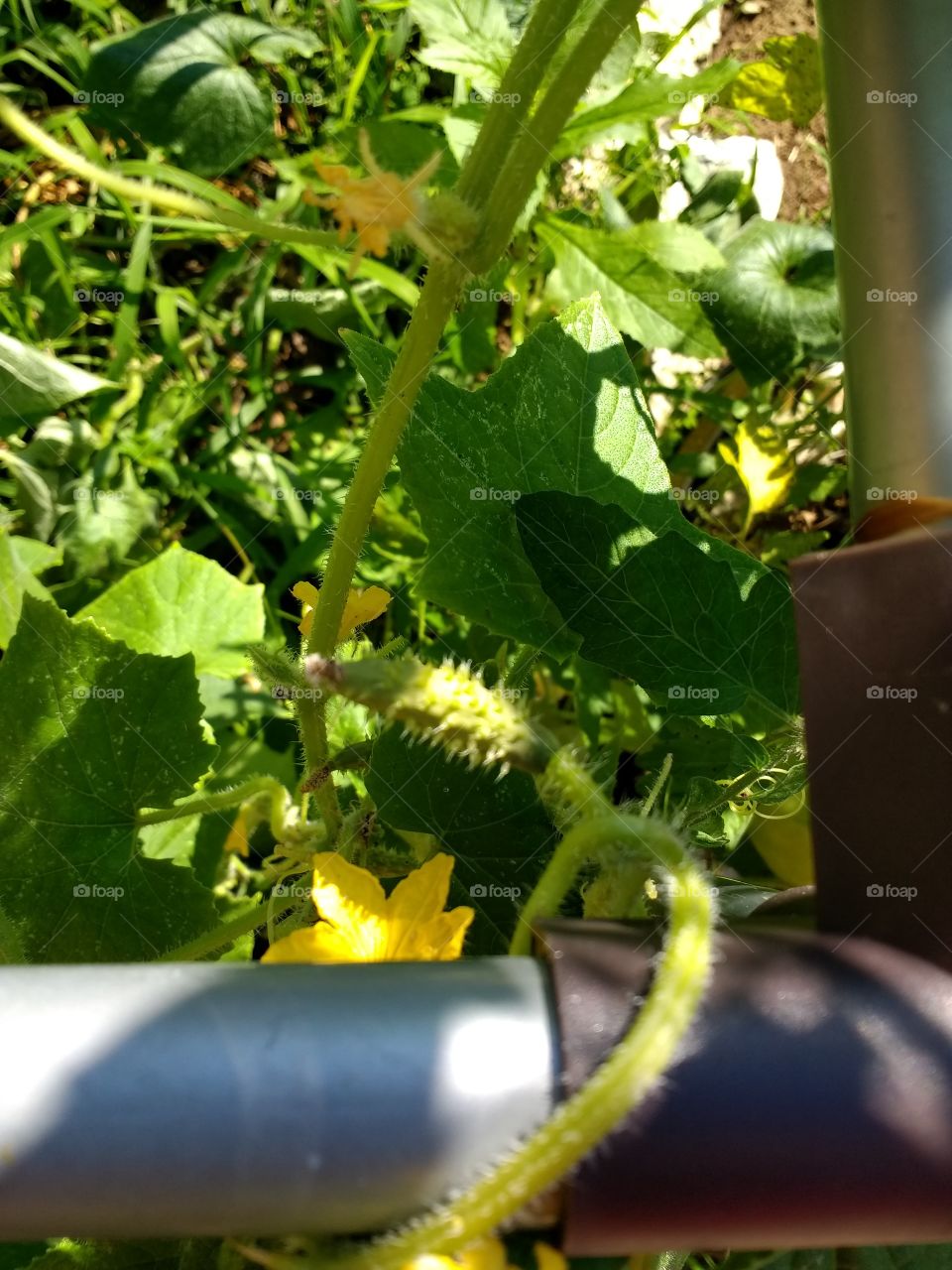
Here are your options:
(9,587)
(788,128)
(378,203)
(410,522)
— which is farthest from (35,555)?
(788,128)

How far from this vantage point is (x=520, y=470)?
1.15 meters

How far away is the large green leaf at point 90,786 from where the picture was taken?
1114mm

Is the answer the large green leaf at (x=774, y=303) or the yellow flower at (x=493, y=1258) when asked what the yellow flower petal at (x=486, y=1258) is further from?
the large green leaf at (x=774, y=303)

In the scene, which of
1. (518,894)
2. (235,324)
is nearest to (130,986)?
(518,894)

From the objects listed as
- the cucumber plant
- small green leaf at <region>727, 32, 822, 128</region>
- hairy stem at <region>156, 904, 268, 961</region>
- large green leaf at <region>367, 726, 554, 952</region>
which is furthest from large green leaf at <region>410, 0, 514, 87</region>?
hairy stem at <region>156, 904, 268, 961</region>

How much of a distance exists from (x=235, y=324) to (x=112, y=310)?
22 cm

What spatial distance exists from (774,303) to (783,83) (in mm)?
325

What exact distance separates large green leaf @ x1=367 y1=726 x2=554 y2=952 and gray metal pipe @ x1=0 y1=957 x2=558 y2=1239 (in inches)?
18.4

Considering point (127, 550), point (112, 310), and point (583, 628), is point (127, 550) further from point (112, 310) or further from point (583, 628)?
point (583, 628)

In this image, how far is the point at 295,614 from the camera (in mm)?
1935

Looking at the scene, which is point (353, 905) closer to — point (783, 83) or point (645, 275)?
point (645, 275)

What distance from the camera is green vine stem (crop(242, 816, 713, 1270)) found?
46cm

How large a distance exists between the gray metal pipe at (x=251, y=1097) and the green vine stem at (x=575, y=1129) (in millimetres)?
12

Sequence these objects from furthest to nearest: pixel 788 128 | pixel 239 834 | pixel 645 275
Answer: pixel 788 128, pixel 645 275, pixel 239 834
